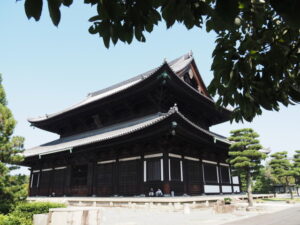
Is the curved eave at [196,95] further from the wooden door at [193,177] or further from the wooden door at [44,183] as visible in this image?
the wooden door at [44,183]

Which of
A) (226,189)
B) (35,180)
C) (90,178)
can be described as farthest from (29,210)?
(226,189)

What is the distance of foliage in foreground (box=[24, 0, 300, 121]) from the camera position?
158cm

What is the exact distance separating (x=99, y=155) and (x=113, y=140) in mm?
3007

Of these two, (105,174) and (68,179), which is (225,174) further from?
(68,179)

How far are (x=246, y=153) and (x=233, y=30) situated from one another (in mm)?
18819

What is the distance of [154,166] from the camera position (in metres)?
14.5

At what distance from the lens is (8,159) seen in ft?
38.3

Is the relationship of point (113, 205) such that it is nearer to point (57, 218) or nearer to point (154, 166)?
point (154, 166)

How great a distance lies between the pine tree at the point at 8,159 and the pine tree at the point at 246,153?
1480cm

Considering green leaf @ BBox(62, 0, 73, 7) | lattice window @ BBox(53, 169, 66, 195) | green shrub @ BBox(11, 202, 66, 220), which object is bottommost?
green shrub @ BBox(11, 202, 66, 220)

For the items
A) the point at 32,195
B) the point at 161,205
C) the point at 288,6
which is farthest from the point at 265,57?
the point at 32,195

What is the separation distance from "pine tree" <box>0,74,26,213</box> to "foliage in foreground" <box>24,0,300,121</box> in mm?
11753

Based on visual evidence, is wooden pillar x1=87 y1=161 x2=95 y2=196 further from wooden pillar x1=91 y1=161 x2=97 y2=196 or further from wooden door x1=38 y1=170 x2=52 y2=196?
wooden door x1=38 y1=170 x2=52 y2=196

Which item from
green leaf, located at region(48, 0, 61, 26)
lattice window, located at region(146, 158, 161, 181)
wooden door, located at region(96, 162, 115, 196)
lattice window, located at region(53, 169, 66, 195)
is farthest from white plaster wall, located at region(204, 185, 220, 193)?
green leaf, located at region(48, 0, 61, 26)
